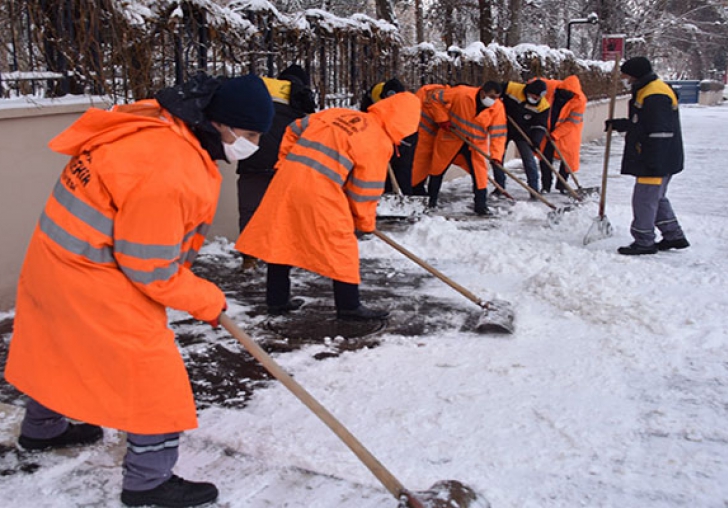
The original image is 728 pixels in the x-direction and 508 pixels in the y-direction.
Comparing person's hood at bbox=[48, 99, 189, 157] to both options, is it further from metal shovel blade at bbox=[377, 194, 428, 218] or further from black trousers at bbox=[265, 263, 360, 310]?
metal shovel blade at bbox=[377, 194, 428, 218]

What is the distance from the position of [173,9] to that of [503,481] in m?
4.88

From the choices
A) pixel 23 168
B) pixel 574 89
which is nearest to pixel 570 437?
pixel 23 168

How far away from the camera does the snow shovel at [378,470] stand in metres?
2.41

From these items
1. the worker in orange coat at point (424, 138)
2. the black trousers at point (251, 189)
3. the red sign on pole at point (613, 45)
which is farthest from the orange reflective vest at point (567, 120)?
the red sign on pole at point (613, 45)

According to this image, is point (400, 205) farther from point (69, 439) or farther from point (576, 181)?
point (69, 439)

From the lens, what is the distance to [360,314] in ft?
15.0

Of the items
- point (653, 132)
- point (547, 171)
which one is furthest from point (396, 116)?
point (547, 171)

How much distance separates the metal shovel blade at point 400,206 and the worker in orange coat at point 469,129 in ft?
4.75

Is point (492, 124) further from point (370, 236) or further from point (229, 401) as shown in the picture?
point (229, 401)

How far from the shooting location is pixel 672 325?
4434 millimetres

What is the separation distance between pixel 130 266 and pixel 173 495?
878 millimetres

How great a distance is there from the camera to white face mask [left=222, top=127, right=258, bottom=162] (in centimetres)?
248

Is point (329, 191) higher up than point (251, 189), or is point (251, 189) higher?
point (329, 191)

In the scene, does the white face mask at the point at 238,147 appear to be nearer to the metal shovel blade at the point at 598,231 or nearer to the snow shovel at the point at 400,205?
the snow shovel at the point at 400,205
